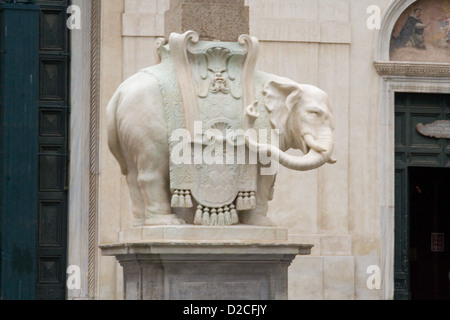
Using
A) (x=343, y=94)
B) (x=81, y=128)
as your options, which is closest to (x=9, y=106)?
(x=81, y=128)

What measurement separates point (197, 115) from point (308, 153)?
38.8 inches

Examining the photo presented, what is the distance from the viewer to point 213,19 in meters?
12.4

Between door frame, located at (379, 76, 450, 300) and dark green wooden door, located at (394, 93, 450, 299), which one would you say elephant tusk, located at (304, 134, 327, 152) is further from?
dark green wooden door, located at (394, 93, 450, 299)

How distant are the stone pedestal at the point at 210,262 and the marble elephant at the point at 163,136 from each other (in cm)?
29

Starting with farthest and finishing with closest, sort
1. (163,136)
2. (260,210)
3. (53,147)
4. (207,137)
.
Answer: (53,147) → (260,210) → (163,136) → (207,137)

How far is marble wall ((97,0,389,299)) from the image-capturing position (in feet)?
64.4

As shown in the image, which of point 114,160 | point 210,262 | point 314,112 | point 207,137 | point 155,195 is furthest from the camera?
point 114,160

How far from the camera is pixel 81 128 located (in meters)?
19.9

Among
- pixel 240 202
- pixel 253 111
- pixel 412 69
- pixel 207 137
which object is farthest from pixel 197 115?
pixel 412 69

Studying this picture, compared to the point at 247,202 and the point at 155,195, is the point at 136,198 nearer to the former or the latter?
the point at 155,195

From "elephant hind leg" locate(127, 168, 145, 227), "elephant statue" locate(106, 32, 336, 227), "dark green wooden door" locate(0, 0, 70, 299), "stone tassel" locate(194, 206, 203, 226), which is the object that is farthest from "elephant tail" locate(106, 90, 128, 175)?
"dark green wooden door" locate(0, 0, 70, 299)

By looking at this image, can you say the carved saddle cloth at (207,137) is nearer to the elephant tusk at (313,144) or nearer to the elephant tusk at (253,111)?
the elephant tusk at (253,111)

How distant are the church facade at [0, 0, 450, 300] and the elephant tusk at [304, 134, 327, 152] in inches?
294

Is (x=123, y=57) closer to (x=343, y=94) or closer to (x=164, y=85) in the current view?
(x=343, y=94)
